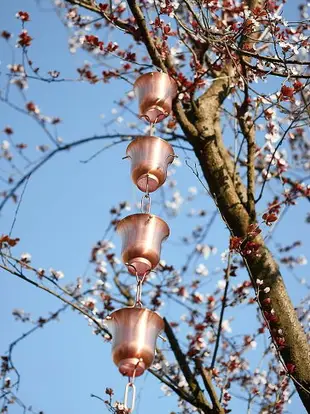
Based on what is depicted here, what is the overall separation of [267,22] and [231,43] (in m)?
0.43

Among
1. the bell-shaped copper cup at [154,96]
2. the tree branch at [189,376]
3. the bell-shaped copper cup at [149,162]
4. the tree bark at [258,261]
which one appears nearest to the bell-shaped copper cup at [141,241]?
the bell-shaped copper cup at [149,162]

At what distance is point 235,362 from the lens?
485cm

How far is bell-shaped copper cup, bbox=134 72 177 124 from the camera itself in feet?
9.86

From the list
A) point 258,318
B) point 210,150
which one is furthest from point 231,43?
point 258,318

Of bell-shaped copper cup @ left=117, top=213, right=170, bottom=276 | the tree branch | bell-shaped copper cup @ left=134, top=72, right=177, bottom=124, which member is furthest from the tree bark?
bell-shaped copper cup @ left=117, top=213, right=170, bottom=276

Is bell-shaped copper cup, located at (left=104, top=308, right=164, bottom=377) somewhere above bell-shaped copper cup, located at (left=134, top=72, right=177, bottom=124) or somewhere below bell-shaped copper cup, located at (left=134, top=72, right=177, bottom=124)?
below

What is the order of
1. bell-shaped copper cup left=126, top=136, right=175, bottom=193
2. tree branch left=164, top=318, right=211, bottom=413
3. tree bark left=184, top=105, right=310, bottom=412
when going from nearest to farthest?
1. bell-shaped copper cup left=126, top=136, right=175, bottom=193
2. tree bark left=184, top=105, right=310, bottom=412
3. tree branch left=164, top=318, right=211, bottom=413

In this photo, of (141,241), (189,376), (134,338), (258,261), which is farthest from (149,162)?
(189,376)

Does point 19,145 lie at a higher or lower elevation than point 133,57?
higher

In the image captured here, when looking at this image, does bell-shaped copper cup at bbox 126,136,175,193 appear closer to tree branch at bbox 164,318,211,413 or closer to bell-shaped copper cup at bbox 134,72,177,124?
bell-shaped copper cup at bbox 134,72,177,124

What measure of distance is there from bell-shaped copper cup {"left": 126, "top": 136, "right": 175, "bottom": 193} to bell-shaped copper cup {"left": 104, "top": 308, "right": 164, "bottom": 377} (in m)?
0.68

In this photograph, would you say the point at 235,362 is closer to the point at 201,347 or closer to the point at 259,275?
the point at 201,347

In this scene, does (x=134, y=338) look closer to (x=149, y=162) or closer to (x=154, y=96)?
(x=149, y=162)

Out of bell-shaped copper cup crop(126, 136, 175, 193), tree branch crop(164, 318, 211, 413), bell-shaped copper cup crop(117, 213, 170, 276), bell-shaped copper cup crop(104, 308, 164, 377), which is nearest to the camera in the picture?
bell-shaped copper cup crop(104, 308, 164, 377)
